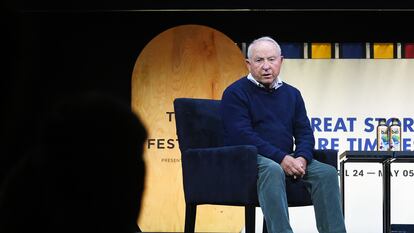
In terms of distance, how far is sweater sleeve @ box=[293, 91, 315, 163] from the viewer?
11.3 feet

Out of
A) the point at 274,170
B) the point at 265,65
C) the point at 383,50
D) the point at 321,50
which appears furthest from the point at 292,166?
the point at 383,50

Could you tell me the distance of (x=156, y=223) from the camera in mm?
5434

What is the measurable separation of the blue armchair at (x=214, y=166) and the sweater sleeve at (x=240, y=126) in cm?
9

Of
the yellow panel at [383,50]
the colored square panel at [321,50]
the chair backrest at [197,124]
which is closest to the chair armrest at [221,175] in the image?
the chair backrest at [197,124]

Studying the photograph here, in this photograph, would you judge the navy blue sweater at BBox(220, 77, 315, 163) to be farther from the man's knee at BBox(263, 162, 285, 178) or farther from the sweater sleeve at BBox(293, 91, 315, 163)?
the man's knee at BBox(263, 162, 285, 178)

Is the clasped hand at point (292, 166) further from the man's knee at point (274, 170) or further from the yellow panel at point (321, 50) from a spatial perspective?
the yellow panel at point (321, 50)

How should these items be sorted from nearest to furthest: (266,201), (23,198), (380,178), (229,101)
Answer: (23,198)
(266,201)
(229,101)
(380,178)

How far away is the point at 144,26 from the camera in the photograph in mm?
5602

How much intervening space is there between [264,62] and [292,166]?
536mm

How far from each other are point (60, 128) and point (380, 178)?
5.12 m

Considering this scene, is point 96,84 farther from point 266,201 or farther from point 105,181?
point 105,181

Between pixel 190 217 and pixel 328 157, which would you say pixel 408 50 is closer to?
pixel 328 157

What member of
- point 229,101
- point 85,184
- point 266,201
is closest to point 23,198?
point 85,184

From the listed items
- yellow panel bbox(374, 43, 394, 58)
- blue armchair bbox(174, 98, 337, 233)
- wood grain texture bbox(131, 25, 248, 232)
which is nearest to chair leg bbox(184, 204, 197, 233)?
blue armchair bbox(174, 98, 337, 233)
